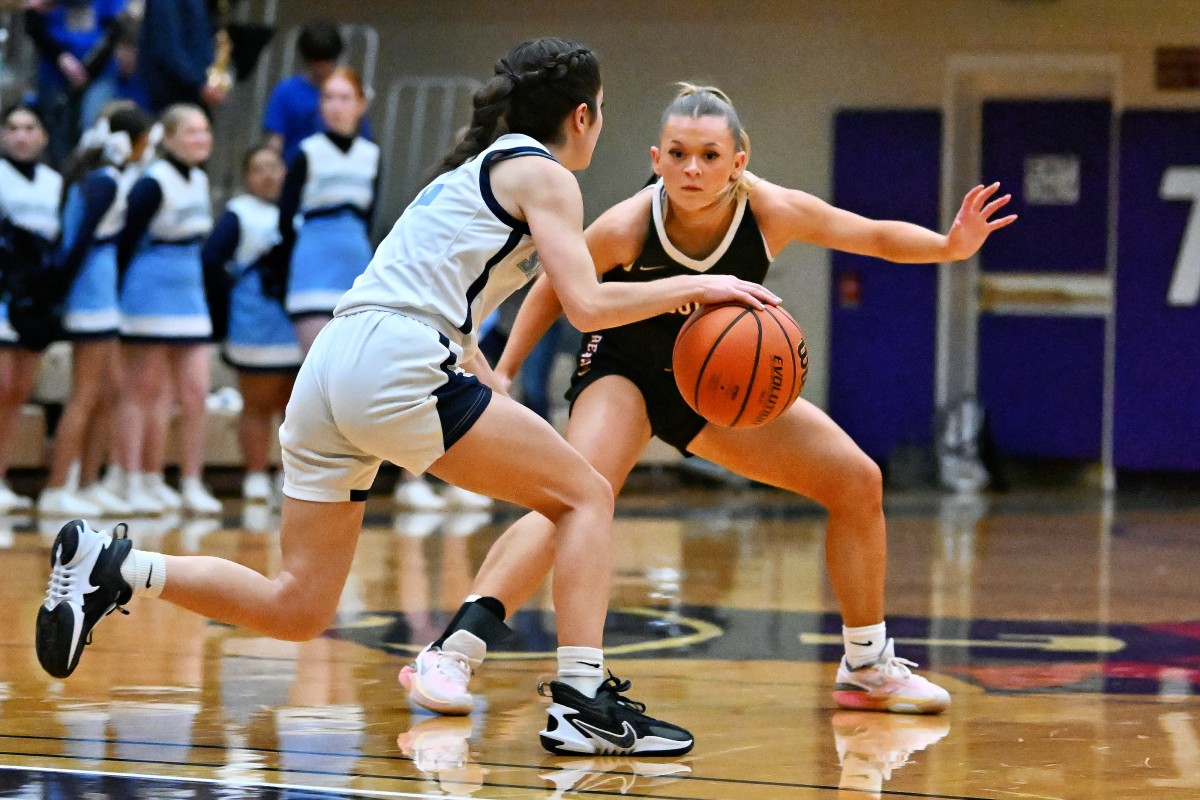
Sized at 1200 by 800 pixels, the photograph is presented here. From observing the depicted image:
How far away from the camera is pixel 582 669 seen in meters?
3.54

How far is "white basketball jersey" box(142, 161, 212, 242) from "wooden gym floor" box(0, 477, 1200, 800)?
171 cm

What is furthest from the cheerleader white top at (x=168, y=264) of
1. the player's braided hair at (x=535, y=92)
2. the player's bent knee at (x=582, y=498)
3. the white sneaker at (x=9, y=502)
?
the player's bent knee at (x=582, y=498)

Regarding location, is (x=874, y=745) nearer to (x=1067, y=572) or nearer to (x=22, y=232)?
(x=1067, y=572)

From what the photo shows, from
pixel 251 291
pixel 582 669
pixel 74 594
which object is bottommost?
pixel 582 669

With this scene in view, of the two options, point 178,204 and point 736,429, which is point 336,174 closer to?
point 178,204

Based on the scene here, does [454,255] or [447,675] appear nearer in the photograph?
[454,255]

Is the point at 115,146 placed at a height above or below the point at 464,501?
above

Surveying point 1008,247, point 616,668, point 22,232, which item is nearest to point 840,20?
point 1008,247

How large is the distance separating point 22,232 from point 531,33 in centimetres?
541

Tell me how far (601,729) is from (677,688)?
36.8 inches

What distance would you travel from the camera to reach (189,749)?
139 inches

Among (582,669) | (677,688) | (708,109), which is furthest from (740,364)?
(677,688)

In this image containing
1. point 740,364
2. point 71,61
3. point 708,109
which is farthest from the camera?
point 71,61

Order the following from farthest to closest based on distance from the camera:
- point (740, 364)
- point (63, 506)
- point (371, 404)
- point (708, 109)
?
point (63, 506) → point (708, 109) → point (740, 364) → point (371, 404)
